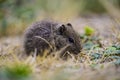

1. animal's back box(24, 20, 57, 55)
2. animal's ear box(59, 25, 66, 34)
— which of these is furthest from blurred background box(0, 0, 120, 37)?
animal's ear box(59, 25, 66, 34)

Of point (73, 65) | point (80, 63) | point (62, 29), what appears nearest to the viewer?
point (73, 65)

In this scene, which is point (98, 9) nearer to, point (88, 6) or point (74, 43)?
point (88, 6)

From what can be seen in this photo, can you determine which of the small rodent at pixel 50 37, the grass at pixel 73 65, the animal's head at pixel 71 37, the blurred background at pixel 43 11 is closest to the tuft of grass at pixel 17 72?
the grass at pixel 73 65

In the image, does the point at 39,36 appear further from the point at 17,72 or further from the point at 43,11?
the point at 43,11

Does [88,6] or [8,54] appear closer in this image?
[8,54]

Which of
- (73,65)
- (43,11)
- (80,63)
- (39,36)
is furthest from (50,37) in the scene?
(43,11)

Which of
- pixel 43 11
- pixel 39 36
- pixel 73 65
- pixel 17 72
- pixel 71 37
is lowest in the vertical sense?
pixel 17 72

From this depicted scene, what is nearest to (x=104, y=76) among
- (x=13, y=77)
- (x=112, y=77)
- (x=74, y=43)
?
(x=112, y=77)
